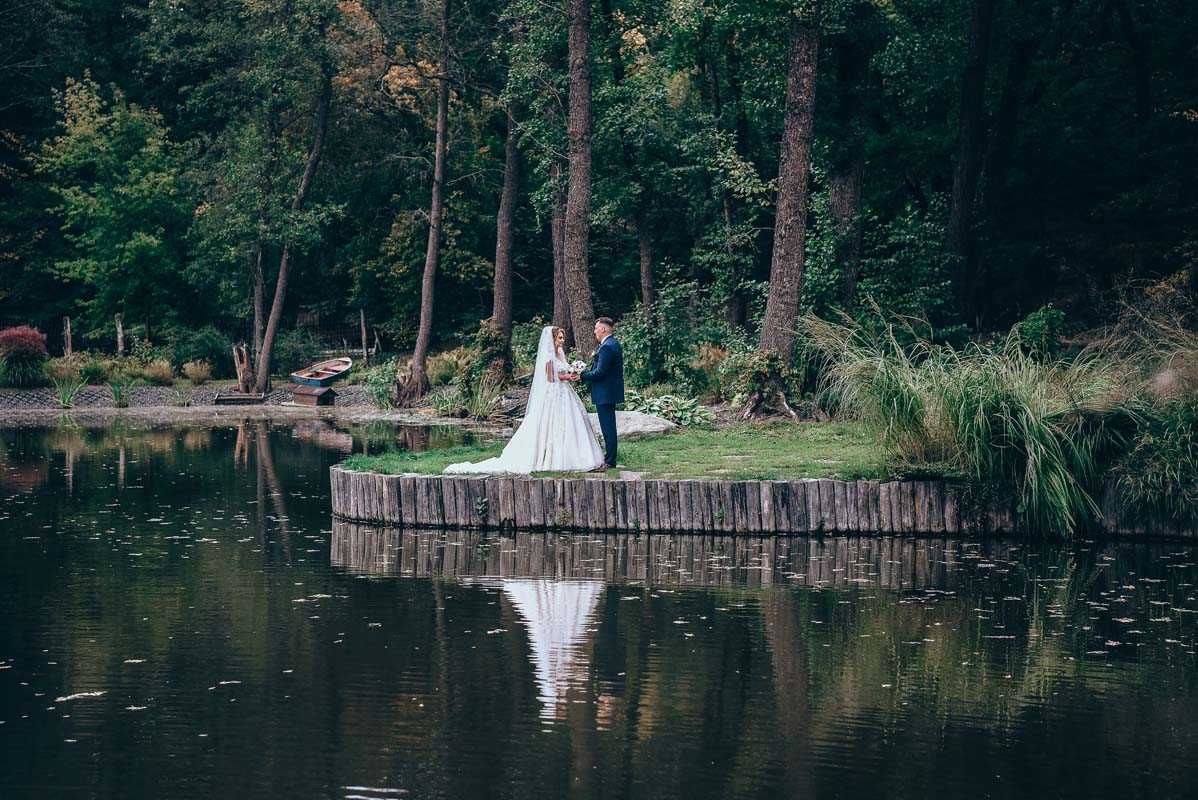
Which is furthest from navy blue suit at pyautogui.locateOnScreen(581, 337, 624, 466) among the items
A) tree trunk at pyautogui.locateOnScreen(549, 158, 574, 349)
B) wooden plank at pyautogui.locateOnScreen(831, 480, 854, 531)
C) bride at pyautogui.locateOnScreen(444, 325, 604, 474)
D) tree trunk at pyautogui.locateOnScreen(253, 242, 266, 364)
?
tree trunk at pyautogui.locateOnScreen(253, 242, 266, 364)

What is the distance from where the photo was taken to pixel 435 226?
119 ft

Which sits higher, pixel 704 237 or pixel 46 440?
pixel 704 237

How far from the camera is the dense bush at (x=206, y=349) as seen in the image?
4075 cm

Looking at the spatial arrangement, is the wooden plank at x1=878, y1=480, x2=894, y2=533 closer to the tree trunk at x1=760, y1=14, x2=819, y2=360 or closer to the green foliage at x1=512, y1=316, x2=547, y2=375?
the tree trunk at x1=760, y1=14, x2=819, y2=360

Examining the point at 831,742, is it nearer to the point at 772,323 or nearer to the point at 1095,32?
the point at 772,323

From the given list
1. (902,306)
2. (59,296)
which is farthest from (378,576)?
(59,296)

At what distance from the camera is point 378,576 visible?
1210cm

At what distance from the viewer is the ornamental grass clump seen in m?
14.0

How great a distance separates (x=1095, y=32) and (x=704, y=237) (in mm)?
11269

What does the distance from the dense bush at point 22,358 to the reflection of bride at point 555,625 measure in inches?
1090

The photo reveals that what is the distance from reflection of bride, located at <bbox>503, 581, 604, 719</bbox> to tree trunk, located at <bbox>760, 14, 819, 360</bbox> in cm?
1032

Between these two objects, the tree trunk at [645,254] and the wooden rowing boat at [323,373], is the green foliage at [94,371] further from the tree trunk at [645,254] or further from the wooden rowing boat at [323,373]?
the tree trunk at [645,254]

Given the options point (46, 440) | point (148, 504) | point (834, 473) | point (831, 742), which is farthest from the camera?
point (46, 440)

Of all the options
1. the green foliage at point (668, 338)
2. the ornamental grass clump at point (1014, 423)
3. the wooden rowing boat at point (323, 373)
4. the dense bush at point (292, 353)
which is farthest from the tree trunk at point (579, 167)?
the dense bush at point (292, 353)
